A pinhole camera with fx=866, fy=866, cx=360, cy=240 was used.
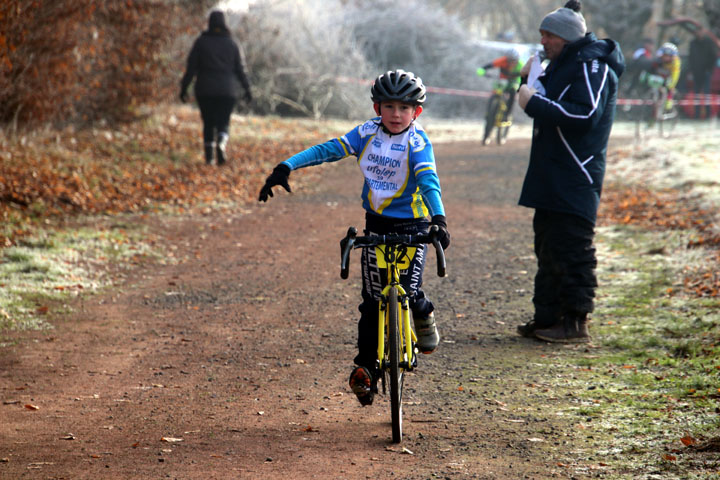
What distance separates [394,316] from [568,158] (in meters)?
2.57

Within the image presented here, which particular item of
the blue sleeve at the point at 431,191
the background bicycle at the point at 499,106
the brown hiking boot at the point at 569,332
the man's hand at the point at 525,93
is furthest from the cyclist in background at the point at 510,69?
the blue sleeve at the point at 431,191

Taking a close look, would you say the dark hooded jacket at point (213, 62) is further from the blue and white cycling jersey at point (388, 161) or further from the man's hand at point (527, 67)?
the blue and white cycling jersey at point (388, 161)

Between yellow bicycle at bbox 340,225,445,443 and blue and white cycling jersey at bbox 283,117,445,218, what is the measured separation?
26 centimetres

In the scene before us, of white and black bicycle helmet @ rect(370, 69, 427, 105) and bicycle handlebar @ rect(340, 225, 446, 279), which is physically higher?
white and black bicycle helmet @ rect(370, 69, 427, 105)

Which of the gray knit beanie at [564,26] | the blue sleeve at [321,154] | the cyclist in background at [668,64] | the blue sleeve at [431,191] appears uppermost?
the cyclist in background at [668,64]

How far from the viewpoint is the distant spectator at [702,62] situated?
87.4ft

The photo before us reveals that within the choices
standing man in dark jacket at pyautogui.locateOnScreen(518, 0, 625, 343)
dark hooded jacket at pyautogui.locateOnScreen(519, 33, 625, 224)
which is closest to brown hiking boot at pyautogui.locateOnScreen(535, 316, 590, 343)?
standing man in dark jacket at pyautogui.locateOnScreen(518, 0, 625, 343)

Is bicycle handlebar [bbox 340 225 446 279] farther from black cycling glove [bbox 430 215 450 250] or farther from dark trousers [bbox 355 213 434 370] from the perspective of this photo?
dark trousers [bbox 355 213 434 370]

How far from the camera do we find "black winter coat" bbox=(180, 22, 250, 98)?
14.3 m

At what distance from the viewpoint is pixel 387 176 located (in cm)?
480

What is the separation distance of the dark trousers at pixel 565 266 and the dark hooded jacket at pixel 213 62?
8806mm

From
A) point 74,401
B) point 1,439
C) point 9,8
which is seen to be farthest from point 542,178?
point 9,8

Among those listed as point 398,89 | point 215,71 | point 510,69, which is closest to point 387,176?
point 398,89

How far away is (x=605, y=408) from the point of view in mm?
5227
